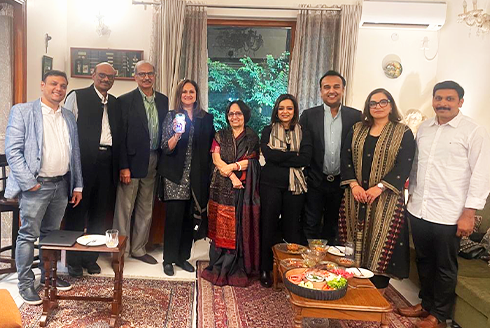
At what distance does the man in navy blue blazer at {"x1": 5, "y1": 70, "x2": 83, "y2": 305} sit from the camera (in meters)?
2.52

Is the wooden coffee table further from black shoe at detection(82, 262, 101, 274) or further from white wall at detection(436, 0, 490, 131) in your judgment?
white wall at detection(436, 0, 490, 131)

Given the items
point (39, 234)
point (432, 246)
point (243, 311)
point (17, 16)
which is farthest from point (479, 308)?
point (17, 16)

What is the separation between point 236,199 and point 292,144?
1.86ft

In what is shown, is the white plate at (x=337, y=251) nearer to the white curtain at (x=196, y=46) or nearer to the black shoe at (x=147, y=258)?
the black shoe at (x=147, y=258)

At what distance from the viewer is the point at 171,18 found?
4211 mm

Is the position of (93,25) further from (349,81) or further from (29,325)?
(29,325)

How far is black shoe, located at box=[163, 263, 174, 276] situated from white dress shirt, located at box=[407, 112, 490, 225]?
1.82m

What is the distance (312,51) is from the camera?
4.38m

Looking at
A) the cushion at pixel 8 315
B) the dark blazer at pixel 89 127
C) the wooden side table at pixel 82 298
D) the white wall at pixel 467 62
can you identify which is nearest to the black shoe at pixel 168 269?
the wooden side table at pixel 82 298

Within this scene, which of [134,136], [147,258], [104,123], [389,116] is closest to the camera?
[389,116]

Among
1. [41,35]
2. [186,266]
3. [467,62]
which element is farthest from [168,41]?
[467,62]

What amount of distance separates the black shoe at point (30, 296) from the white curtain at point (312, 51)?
9.61 feet

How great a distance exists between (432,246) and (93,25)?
379cm

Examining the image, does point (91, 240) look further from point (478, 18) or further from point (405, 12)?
point (405, 12)
